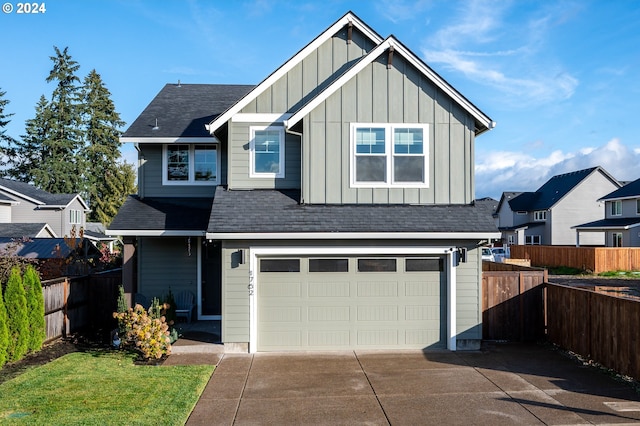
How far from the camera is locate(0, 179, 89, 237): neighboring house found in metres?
34.6

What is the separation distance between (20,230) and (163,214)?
70.3 feet

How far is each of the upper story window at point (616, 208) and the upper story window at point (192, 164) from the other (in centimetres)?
3734

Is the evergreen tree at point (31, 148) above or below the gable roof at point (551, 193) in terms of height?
above

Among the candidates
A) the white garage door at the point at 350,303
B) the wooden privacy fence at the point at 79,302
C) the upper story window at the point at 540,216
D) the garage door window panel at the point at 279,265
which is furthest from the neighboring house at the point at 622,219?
the wooden privacy fence at the point at 79,302

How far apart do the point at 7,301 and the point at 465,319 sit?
32.8 ft

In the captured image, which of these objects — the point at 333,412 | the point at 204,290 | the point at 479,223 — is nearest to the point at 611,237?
the point at 479,223

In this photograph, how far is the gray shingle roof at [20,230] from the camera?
29.0m

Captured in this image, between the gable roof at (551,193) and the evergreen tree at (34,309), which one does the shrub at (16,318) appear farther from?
the gable roof at (551,193)

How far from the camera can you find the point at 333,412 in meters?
7.46

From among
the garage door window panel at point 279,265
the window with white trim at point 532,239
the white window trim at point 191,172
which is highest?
the white window trim at point 191,172

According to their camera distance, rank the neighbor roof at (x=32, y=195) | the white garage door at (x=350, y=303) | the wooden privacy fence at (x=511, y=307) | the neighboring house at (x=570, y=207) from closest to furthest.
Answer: the white garage door at (x=350, y=303)
the wooden privacy fence at (x=511, y=307)
the neighbor roof at (x=32, y=195)
the neighboring house at (x=570, y=207)

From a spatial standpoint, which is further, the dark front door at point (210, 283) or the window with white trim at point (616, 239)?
the window with white trim at point (616, 239)

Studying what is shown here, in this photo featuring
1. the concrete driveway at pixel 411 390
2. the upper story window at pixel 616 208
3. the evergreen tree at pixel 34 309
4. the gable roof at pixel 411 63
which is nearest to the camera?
the concrete driveway at pixel 411 390

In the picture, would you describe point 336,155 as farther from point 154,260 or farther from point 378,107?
point 154,260
